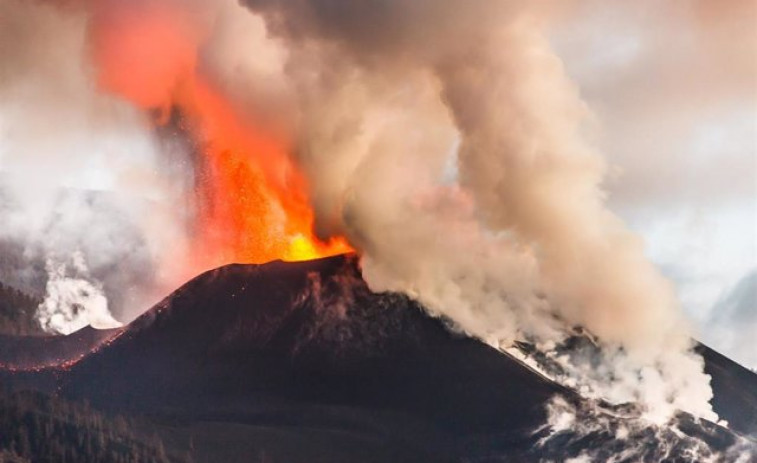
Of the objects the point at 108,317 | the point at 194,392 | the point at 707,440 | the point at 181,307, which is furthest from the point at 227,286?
the point at 108,317

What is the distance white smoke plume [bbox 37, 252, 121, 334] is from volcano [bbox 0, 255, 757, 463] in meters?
55.0

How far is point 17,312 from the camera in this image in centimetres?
16475

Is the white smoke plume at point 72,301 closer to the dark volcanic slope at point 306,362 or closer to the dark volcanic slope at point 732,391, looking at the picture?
the dark volcanic slope at point 306,362

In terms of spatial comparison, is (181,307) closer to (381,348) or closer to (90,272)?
(381,348)

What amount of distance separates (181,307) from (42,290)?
7235cm

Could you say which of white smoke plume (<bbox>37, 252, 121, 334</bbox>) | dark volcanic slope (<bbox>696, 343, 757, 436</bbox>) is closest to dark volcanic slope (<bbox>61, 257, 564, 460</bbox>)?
dark volcanic slope (<bbox>696, 343, 757, 436</bbox>)

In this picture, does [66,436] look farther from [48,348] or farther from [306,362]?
[48,348]

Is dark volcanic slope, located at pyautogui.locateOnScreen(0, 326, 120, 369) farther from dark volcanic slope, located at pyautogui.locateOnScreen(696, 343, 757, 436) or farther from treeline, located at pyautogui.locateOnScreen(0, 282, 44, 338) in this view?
dark volcanic slope, located at pyautogui.locateOnScreen(696, 343, 757, 436)

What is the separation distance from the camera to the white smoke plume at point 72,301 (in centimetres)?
16675

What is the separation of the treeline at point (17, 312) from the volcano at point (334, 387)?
49516 millimetres

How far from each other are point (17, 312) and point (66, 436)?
280 ft

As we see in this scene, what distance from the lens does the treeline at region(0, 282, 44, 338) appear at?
160m

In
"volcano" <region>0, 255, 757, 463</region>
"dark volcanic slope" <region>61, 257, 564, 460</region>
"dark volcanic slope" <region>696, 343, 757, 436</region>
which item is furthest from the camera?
"dark volcanic slope" <region>696, 343, 757, 436</region>

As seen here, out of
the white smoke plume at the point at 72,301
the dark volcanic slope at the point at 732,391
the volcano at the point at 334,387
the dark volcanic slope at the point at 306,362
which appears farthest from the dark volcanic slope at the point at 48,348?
the dark volcanic slope at the point at 732,391
